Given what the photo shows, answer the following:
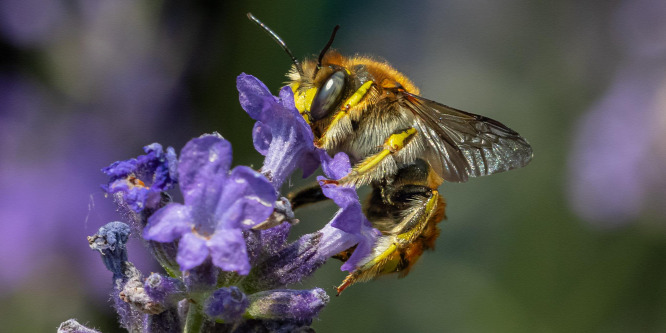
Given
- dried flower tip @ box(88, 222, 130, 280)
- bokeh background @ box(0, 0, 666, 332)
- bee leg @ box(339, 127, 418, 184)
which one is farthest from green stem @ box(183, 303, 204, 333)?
bokeh background @ box(0, 0, 666, 332)

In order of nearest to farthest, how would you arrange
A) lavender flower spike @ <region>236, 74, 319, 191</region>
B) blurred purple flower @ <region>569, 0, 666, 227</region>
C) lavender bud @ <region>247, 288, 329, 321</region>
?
lavender bud @ <region>247, 288, 329, 321</region>
lavender flower spike @ <region>236, 74, 319, 191</region>
blurred purple flower @ <region>569, 0, 666, 227</region>

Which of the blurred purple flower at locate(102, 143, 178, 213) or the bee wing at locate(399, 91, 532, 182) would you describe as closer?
the blurred purple flower at locate(102, 143, 178, 213)

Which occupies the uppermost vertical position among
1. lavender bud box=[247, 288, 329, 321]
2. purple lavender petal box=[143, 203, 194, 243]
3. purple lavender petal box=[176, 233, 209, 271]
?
purple lavender petal box=[143, 203, 194, 243]

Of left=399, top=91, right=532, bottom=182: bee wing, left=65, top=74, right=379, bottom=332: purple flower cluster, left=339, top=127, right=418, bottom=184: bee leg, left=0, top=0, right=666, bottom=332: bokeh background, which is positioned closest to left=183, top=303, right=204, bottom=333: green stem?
left=65, top=74, right=379, bottom=332: purple flower cluster

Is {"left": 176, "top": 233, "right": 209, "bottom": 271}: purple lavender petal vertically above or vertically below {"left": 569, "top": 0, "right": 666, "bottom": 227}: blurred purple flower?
below

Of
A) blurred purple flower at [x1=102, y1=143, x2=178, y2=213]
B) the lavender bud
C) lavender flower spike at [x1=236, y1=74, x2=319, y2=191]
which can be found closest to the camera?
blurred purple flower at [x1=102, y1=143, x2=178, y2=213]

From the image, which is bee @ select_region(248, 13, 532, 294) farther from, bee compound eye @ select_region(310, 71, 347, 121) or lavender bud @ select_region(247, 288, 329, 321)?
lavender bud @ select_region(247, 288, 329, 321)

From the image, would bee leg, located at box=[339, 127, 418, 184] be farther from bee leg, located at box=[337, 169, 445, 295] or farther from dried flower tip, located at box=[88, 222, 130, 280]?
dried flower tip, located at box=[88, 222, 130, 280]

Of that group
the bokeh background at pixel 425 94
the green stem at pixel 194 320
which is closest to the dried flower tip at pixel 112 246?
the green stem at pixel 194 320

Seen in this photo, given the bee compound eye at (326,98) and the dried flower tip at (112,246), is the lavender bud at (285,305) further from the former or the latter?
the bee compound eye at (326,98)
